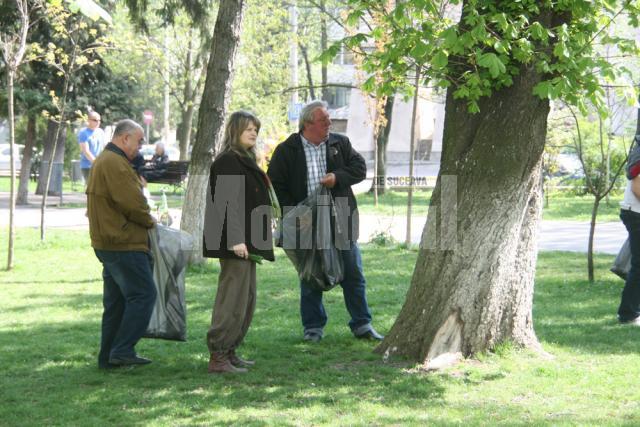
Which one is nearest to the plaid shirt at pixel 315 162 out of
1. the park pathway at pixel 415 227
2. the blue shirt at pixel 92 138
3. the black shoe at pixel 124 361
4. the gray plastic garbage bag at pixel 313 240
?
the gray plastic garbage bag at pixel 313 240

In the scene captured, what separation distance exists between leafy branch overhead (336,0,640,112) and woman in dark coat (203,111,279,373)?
92 centimetres

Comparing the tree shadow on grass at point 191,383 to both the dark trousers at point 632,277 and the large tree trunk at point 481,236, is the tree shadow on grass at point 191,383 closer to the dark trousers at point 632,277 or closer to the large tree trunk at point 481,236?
the large tree trunk at point 481,236

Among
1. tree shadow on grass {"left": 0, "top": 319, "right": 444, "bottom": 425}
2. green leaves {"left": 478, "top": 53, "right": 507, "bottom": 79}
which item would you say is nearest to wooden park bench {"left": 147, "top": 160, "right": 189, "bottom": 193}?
tree shadow on grass {"left": 0, "top": 319, "right": 444, "bottom": 425}

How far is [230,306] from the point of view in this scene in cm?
657

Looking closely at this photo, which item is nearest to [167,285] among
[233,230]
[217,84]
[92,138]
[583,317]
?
[233,230]

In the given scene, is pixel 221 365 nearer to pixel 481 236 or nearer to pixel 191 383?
pixel 191 383

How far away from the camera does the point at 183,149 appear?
33.7 metres

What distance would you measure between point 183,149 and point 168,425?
94.6ft

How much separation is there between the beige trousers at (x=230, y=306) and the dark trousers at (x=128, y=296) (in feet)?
1.72

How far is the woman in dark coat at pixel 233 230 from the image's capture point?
6527 millimetres

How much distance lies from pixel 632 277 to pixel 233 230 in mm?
3881

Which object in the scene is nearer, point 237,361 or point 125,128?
point 125,128

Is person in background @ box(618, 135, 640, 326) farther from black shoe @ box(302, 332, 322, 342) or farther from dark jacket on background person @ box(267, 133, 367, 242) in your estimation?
black shoe @ box(302, 332, 322, 342)

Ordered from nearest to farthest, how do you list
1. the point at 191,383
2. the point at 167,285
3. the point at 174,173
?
the point at 191,383
the point at 167,285
the point at 174,173
